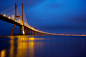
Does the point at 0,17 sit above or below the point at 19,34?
above

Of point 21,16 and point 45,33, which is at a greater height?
point 21,16

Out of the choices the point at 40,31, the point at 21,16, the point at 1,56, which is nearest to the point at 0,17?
the point at 21,16

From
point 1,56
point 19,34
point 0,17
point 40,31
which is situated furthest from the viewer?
point 40,31

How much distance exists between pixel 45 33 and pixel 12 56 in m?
55.7

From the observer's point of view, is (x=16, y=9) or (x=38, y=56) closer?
(x=38, y=56)

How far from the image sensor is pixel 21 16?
40250 mm

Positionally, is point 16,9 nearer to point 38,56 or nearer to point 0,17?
point 0,17

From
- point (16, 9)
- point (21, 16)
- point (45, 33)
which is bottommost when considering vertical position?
point (45, 33)

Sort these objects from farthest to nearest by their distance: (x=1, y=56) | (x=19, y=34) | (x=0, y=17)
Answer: (x=19, y=34)
(x=0, y=17)
(x=1, y=56)

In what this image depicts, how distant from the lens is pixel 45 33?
59.3 metres

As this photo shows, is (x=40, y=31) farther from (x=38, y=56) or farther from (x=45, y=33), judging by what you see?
(x=38, y=56)

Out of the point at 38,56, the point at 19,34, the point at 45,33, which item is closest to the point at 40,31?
the point at 45,33

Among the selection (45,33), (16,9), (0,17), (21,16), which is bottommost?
(45,33)

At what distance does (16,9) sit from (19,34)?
10.5m
